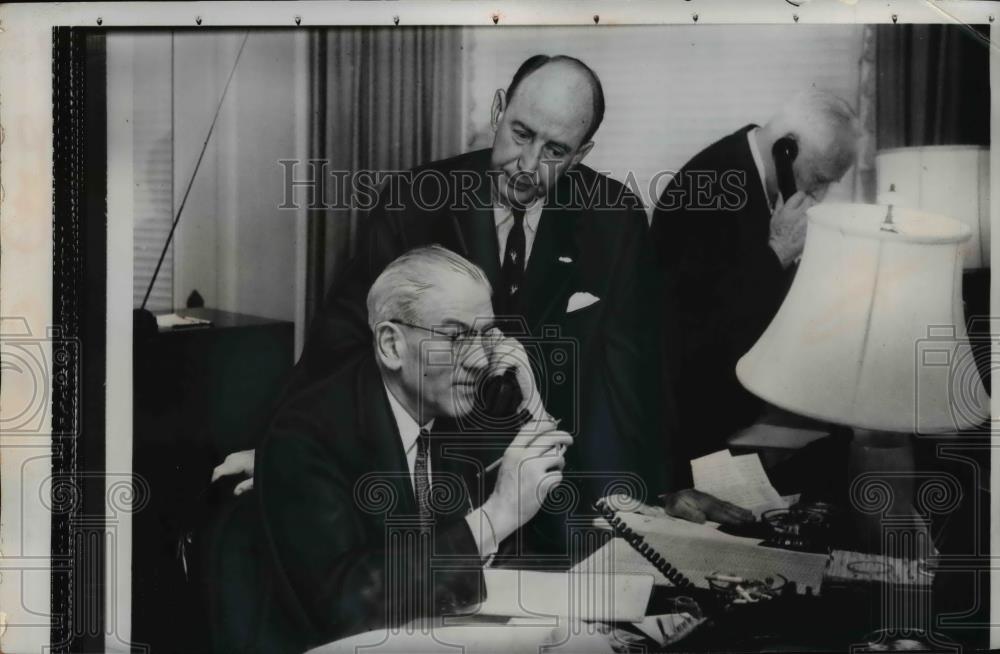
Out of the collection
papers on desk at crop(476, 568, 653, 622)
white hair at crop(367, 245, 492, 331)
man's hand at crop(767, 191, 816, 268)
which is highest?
man's hand at crop(767, 191, 816, 268)

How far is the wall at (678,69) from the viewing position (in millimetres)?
2688

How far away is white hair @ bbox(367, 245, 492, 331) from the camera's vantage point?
2.71 m

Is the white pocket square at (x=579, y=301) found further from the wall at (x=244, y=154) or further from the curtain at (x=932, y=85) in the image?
the curtain at (x=932, y=85)

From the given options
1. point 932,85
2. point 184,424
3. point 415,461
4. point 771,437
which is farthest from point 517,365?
point 932,85

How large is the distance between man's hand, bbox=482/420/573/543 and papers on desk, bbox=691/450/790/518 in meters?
0.39

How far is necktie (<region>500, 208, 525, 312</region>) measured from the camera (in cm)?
270

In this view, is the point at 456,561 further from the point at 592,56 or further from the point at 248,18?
the point at 248,18

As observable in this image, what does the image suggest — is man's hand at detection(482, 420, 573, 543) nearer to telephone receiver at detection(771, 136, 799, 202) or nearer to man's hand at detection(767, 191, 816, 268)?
man's hand at detection(767, 191, 816, 268)

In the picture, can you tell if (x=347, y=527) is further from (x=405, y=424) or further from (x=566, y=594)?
(x=566, y=594)

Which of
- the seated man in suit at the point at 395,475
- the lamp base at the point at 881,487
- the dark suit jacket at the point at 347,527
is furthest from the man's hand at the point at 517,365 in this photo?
the lamp base at the point at 881,487

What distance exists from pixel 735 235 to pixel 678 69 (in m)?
0.48

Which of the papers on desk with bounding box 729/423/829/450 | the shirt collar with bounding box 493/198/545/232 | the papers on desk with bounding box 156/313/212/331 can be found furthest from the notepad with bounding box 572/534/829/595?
the papers on desk with bounding box 156/313/212/331

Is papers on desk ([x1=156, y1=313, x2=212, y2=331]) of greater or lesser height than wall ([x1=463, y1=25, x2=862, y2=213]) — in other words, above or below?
below

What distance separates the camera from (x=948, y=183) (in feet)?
8.89
